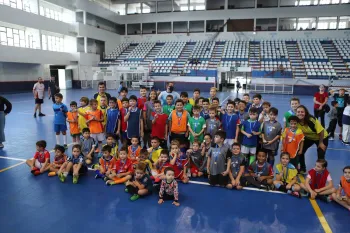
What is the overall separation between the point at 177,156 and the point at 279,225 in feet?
7.34

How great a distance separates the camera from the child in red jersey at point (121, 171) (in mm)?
4676

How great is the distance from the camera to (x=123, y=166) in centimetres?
483

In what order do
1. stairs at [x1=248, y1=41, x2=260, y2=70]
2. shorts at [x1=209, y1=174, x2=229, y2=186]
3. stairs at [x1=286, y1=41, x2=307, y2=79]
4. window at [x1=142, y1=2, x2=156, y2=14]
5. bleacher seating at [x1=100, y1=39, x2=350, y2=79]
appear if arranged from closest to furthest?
shorts at [x1=209, y1=174, x2=229, y2=186] → stairs at [x1=286, y1=41, x2=307, y2=79] → bleacher seating at [x1=100, y1=39, x2=350, y2=79] → stairs at [x1=248, y1=41, x2=260, y2=70] → window at [x1=142, y1=2, x2=156, y2=14]

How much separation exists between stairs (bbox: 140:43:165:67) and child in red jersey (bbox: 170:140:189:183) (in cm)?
2512

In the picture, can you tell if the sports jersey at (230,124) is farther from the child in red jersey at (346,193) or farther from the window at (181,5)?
the window at (181,5)

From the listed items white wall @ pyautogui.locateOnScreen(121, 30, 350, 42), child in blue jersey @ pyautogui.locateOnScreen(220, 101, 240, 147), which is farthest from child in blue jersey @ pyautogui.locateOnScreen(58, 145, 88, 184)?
white wall @ pyautogui.locateOnScreen(121, 30, 350, 42)

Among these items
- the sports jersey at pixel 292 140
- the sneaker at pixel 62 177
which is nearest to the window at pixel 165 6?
the sports jersey at pixel 292 140

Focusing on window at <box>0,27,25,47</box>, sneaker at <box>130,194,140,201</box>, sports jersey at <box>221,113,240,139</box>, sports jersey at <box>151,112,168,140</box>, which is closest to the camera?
sneaker at <box>130,194,140,201</box>

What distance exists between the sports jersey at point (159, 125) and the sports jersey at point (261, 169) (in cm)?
220

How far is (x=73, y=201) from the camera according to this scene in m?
4.04

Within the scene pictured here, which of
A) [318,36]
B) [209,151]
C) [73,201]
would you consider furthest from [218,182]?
[318,36]

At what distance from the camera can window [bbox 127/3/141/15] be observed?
35.4 metres

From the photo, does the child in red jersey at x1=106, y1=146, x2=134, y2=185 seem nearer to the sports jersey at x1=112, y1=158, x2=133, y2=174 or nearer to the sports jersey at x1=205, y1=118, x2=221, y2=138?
the sports jersey at x1=112, y1=158, x2=133, y2=174

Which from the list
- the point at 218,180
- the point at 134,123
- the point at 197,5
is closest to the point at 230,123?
the point at 218,180
